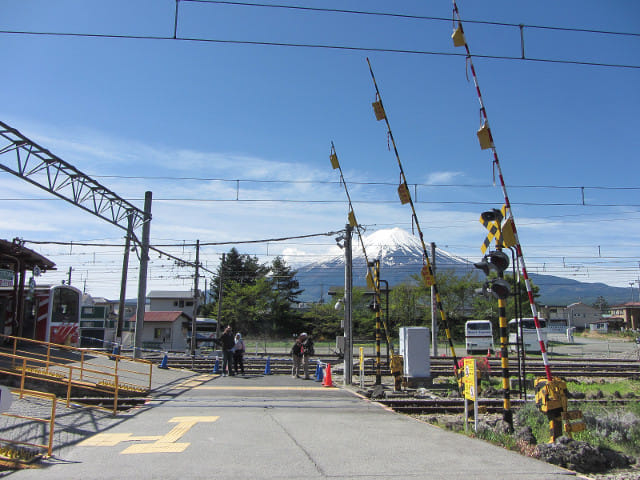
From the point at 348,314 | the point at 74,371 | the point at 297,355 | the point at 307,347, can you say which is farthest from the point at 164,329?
the point at 348,314

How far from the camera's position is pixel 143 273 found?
762 inches

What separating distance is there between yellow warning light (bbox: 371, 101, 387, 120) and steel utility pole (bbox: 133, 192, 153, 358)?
34.9 feet

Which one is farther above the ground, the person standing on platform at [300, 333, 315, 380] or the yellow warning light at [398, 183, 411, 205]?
the yellow warning light at [398, 183, 411, 205]

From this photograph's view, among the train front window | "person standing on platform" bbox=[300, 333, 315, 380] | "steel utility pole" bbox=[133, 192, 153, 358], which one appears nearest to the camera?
"steel utility pole" bbox=[133, 192, 153, 358]

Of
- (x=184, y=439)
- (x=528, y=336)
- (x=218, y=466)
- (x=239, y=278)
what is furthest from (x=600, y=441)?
(x=239, y=278)

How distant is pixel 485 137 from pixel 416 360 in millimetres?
9639

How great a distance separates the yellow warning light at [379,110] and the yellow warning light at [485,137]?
461cm

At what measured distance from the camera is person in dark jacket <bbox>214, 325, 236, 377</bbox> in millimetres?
19406

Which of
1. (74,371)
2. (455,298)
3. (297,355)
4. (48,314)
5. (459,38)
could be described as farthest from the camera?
(455,298)

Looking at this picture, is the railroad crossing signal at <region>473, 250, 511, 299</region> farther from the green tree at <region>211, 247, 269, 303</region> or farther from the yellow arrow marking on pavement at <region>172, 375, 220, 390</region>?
the green tree at <region>211, 247, 269, 303</region>

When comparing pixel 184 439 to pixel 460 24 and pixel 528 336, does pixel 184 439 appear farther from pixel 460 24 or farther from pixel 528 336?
pixel 528 336

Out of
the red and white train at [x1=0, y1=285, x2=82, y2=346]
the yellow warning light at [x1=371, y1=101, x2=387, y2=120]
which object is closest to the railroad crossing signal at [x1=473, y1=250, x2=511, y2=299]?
the yellow warning light at [x1=371, y1=101, x2=387, y2=120]

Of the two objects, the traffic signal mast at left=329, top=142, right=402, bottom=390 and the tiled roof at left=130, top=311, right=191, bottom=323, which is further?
the tiled roof at left=130, top=311, right=191, bottom=323

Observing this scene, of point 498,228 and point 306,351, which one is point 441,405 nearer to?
point 498,228
